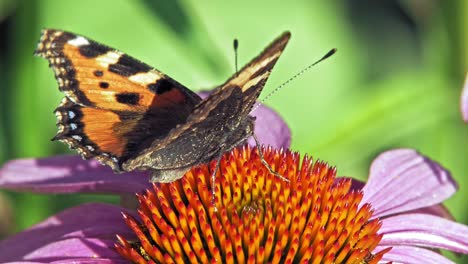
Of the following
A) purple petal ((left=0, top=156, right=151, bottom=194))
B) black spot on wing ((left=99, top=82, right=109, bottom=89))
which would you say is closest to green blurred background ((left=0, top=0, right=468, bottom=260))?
purple petal ((left=0, top=156, right=151, bottom=194))

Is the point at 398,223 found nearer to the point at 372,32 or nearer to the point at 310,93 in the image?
the point at 310,93

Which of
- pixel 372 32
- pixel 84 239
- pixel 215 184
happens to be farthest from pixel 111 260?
pixel 372 32

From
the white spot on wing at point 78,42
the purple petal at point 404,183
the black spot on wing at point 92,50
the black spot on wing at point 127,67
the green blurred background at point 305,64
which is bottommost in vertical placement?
the purple petal at point 404,183

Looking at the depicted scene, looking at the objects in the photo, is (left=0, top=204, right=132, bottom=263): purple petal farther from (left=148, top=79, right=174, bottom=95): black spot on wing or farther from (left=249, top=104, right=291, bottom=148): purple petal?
(left=249, top=104, right=291, bottom=148): purple petal

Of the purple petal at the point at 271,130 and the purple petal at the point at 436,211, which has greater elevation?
the purple petal at the point at 271,130

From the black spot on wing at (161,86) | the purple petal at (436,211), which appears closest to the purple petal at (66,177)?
the black spot on wing at (161,86)

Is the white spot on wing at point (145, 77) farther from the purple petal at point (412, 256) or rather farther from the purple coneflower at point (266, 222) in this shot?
the purple petal at point (412, 256)
